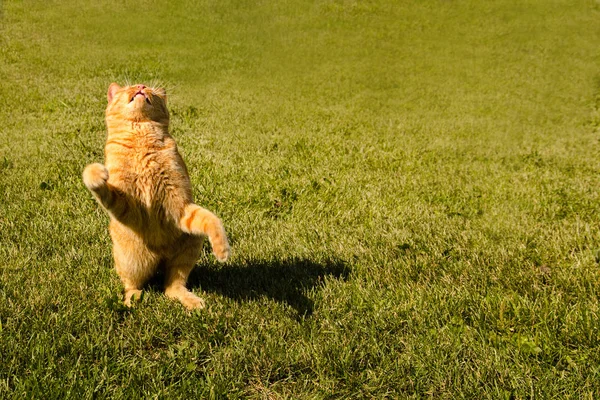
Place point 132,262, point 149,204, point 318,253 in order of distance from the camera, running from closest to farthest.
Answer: point 149,204, point 132,262, point 318,253

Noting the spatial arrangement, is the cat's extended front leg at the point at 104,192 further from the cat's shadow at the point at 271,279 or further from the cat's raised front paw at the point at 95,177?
the cat's shadow at the point at 271,279

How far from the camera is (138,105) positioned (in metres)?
3.49

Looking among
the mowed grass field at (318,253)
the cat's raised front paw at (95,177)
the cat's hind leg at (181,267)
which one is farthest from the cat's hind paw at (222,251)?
the cat's raised front paw at (95,177)

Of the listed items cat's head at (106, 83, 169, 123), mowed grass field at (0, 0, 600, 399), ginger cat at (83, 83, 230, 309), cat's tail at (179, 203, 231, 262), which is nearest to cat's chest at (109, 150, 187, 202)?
ginger cat at (83, 83, 230, 309)

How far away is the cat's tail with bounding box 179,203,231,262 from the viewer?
298 centimetres

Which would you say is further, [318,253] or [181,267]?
[318,253]

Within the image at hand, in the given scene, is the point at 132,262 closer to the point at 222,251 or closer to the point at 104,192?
the point at 104,192

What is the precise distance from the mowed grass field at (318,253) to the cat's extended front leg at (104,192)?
714mm

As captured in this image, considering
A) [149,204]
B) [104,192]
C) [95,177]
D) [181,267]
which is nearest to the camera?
[95,177]

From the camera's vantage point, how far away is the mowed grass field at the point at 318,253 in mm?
2770

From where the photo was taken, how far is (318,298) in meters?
3.58

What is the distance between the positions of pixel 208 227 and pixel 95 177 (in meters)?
0.75

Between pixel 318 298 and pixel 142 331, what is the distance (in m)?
1.29

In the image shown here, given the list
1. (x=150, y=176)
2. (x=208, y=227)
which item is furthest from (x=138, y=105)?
(x=208, y=227)
